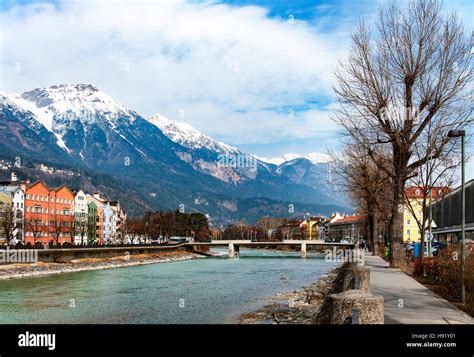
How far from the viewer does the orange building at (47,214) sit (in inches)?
3361

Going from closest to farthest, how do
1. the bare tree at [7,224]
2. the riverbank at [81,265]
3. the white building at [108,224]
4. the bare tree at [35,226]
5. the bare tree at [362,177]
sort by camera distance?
1. the bare tree at [362,177]
2. the riverbank at [81,265]
3. the bare tree at [7,224]
4. the bare tree at [35,226]
5. the white building at [108,224]

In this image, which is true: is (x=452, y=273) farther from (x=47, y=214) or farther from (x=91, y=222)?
(x=91, y=222)

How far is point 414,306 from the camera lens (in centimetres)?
1325

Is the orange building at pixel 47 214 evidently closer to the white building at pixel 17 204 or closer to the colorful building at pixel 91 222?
the white building at pixel 17 204

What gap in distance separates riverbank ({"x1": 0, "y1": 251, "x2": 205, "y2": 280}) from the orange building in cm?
1528

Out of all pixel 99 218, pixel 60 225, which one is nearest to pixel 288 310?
pixel 60 225

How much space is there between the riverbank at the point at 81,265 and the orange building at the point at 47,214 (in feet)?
50.1

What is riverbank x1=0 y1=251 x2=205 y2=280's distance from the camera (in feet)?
159

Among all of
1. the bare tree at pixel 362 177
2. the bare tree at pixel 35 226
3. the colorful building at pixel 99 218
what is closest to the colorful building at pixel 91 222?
the colorful building at pixel 99 218

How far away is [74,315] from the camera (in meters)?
21.9

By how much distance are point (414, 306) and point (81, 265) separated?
52.3m

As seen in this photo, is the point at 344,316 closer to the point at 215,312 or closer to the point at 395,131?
the point at 215,312

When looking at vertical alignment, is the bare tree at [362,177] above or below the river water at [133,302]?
above
